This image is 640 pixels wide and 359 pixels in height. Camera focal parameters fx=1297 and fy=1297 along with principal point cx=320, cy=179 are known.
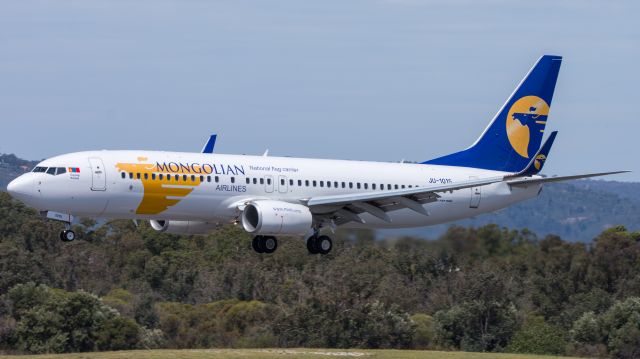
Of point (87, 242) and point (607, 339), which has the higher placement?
point (87, 242)

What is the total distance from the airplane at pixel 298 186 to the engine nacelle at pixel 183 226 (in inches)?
2.2

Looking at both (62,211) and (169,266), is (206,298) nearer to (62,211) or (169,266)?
(169,266)

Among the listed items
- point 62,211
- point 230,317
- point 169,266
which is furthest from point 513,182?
point 169,266

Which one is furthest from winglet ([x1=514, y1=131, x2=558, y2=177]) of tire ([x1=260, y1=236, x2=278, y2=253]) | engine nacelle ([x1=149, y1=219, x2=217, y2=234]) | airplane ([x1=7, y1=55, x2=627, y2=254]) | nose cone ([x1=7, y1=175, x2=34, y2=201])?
nose cone ([x1=7, y1=175, x2=34, y2=201])

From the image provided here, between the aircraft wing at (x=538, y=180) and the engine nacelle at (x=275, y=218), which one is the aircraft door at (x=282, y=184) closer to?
the engine nacelle at (x=275, y=218)

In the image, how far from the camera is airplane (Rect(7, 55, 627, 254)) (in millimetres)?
51094

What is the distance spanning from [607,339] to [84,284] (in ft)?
159

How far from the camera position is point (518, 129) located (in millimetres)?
64062

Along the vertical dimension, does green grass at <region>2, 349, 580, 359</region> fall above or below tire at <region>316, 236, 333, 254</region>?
below

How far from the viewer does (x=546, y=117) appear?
65.1 meters

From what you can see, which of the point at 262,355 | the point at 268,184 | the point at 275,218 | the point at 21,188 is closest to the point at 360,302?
the point at 262,355

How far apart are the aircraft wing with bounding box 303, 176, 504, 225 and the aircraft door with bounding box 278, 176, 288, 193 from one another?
3.26 feet

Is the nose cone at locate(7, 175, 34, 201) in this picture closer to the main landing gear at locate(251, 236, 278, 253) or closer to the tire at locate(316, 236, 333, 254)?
the main landing gear at locate(251, 236, 278, 253)

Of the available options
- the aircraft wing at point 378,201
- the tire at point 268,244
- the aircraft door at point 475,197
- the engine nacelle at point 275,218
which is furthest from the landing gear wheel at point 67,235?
the aircraft door at point 475,197
